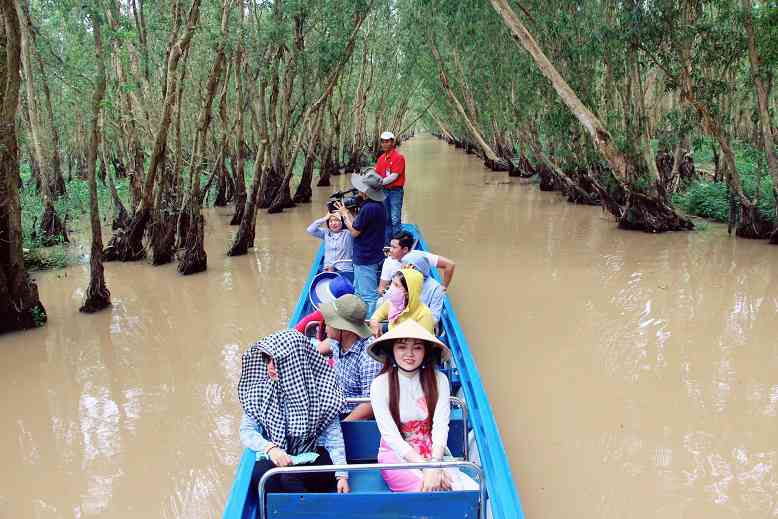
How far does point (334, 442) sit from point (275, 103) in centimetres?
1238

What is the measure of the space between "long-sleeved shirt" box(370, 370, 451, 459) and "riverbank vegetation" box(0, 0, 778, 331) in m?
5.85

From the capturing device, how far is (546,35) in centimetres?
1428

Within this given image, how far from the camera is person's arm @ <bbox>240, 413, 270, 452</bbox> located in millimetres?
3221

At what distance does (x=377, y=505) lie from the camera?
2912mm

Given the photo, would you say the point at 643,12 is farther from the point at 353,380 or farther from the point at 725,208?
the point at 353,380

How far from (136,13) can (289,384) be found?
1016cm

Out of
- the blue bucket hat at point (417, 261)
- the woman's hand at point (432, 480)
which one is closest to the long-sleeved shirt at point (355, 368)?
the woman's hand at point (432, 480)

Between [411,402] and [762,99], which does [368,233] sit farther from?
[762,99]

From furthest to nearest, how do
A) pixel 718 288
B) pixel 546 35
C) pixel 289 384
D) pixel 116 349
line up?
pixel 546 35, pixel 718 288, pixel 116 349, pixel 289 384

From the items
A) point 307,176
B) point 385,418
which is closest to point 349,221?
point 385,418

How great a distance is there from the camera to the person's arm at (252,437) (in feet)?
10.6

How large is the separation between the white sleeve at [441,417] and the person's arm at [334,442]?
0.46 m

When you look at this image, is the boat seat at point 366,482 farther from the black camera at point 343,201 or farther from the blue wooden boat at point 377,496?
the black camera at point 343,201

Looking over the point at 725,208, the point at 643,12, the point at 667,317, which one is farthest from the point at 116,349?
the point at 725,208
